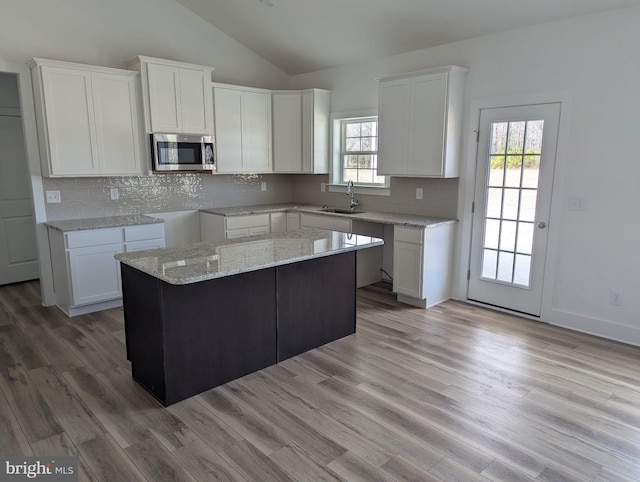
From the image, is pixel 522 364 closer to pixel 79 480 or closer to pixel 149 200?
pixel 79 480

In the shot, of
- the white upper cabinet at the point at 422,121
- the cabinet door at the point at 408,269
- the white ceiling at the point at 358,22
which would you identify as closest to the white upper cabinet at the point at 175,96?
the white ceiling at the point at 358,22

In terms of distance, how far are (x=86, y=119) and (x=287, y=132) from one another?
2.41 meters

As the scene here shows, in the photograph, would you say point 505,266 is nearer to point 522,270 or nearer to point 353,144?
point 522,270

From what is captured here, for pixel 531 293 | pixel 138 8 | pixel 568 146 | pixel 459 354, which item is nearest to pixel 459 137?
pixel 568 146

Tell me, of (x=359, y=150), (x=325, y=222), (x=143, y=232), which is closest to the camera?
(x=143, y=232)

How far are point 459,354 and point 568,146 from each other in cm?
205

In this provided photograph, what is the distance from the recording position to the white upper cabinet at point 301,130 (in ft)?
18.7

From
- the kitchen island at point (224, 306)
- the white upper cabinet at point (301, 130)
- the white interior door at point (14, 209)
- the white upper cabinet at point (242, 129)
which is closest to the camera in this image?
the kitchen island at point (224, 306)

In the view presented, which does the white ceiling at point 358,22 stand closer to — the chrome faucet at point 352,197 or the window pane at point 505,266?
the chrome faucet at point 352,197

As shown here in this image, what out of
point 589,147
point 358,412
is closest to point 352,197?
point 589,147

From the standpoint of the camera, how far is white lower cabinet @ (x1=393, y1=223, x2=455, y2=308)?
439 centimetres

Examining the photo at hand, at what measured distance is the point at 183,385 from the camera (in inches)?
110

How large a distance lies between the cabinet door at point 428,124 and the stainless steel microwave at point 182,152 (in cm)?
233

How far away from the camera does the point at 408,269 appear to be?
14.8 ft
